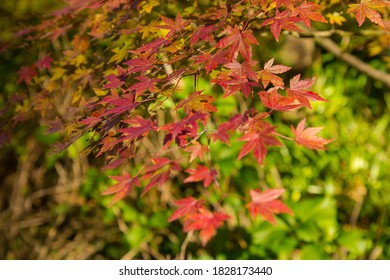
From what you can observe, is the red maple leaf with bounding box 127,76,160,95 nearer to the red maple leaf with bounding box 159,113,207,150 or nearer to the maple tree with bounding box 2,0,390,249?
the maple tree with bounding box 2,0,390,249

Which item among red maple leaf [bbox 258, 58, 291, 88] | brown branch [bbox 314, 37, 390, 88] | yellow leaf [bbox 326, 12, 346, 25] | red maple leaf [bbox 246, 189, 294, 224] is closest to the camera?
red maple leaf [bbox 246, 189, 294, 224]

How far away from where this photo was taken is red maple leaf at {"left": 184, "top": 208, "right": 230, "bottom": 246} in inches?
45.2

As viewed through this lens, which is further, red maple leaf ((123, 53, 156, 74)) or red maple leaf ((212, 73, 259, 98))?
red maple leaf ((123, 53, 156, 74))

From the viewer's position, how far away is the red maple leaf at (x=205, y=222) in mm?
1148

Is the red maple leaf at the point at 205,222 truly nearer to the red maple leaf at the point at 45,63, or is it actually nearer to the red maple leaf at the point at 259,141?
the red maple leaf at the point at 259,141

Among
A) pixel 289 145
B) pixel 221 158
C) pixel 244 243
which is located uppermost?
pixel 221 158

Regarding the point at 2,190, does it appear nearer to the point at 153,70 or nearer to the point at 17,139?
the point at 17,139

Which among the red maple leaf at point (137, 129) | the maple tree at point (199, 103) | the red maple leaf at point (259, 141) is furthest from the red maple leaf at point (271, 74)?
the red maple leaf at point (137, 129)

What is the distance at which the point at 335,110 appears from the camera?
2.87 metres

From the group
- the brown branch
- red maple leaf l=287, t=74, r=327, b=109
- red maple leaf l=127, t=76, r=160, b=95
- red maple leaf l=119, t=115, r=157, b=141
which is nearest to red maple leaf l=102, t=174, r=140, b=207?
red maple leaf l=119, t=115, r=157, b=141

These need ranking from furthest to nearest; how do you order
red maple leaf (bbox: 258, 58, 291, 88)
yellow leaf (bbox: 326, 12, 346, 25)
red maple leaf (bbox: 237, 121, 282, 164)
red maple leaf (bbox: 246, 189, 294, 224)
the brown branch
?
the brown branch
yellow leaf (bbox: 326, 12, 346, 25)
red maple leaf (bbox: 258, 58, 291, 88)
red maple leaf (bbox: 246, 189, 294, 224)
red maple leaf (bbox: 237, 121, 282, 164)
